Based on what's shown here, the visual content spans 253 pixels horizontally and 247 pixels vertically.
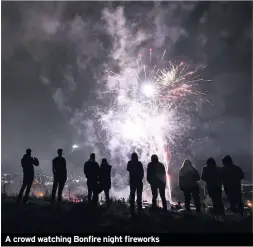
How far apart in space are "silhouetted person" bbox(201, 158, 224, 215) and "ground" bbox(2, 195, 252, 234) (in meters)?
0.71

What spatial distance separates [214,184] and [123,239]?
206 inches

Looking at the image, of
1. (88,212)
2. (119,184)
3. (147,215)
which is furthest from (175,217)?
(119,184)

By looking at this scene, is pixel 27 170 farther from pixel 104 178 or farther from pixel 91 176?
pixel 104 178

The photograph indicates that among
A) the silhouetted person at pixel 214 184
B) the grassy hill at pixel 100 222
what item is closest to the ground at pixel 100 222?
the grassy hill at pixel 100 222

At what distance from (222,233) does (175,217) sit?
191cm

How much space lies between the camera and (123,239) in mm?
8438

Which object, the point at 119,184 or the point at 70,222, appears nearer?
the point at 70,222

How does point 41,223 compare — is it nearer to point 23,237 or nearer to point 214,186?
point 23,237

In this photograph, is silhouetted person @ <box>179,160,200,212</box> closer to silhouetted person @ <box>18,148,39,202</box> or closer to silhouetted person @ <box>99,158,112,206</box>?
silhouetted person @ <box>99,158,112,206</box>

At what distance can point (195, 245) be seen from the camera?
28.2 feet

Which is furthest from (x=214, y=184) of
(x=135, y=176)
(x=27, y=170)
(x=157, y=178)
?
(x=27, y=170)

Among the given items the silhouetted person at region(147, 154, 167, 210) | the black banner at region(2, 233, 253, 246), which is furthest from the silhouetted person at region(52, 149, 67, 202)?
the silhouetted person at region(147, 154, 167, 210)

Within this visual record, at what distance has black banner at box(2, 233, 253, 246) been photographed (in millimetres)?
8250

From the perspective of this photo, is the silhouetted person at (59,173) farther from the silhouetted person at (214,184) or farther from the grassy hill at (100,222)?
the silhouetted person at (214,184)
